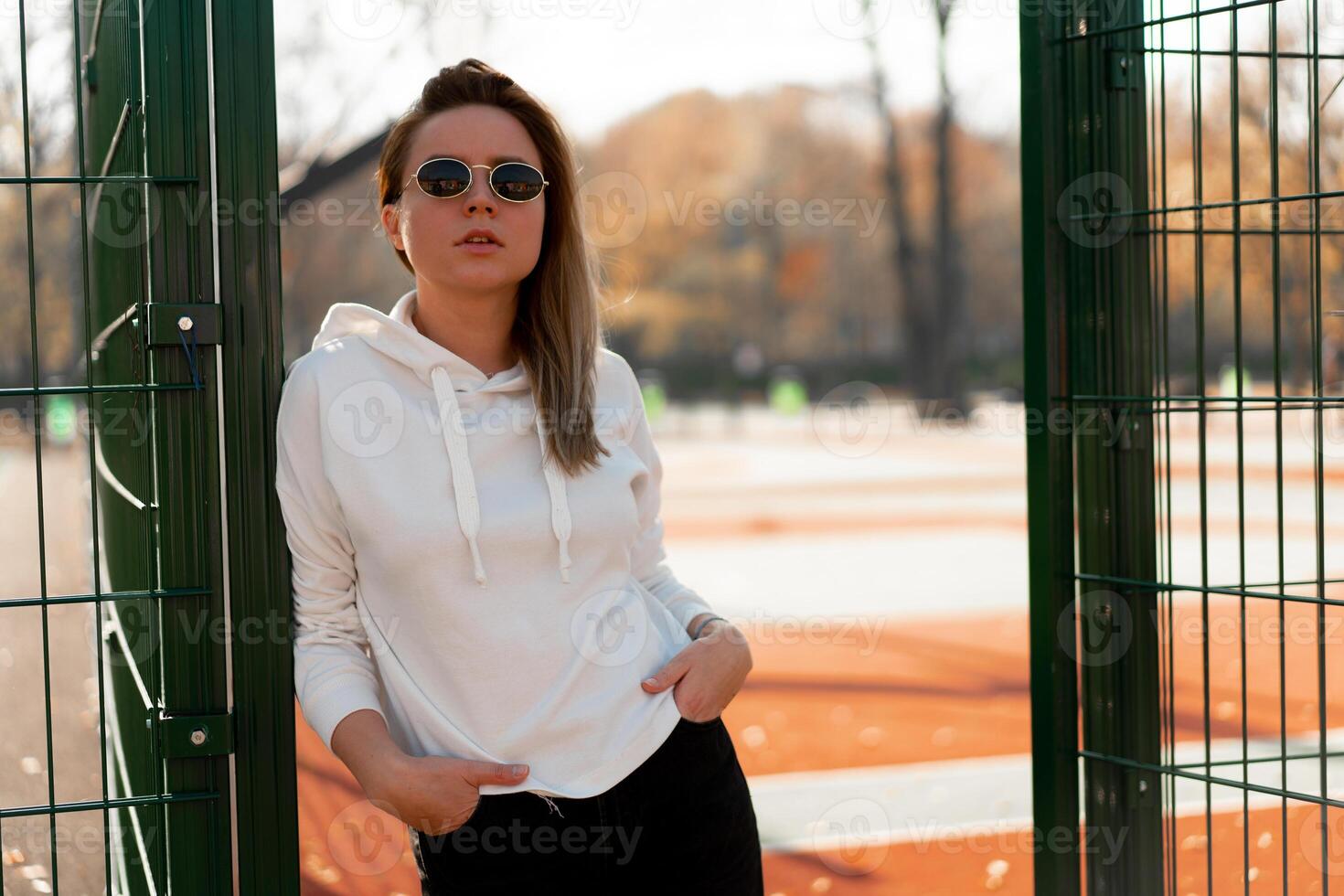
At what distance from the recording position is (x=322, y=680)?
6.36 ft

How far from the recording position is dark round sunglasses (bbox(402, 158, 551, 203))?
6.44ft

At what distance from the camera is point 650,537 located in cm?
231

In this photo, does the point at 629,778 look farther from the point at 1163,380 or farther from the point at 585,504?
the point at 1163,380

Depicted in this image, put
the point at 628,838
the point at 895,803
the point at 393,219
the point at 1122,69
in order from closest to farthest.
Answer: the point at 628,838 → the point at 393,219 → the point at 1122,69 → the point at 895,803

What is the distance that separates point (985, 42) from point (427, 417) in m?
30.7

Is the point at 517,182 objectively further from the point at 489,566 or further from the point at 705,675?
the point at 705,675

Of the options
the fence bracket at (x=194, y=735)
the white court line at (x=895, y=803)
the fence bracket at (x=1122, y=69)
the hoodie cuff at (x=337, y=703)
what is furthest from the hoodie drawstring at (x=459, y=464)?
the white court line at (x=895, y=803)

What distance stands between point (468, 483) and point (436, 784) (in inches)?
17.1

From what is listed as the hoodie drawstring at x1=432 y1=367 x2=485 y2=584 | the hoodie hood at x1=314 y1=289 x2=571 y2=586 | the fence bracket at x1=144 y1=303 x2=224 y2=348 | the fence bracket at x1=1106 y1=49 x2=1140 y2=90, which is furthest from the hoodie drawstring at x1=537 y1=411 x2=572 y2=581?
the fence bracket at x1=1106 y1=49 x2=1140 y2=90

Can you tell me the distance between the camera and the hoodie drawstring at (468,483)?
190 centimetres

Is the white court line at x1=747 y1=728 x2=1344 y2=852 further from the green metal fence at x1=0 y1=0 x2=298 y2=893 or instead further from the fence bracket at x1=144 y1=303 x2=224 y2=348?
the fence bracket at x1=144 y1=303 x2=224 y2=348

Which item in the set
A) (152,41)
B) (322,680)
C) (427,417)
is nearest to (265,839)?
(322,680)

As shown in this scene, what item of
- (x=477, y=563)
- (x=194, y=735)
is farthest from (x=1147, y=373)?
(x=194, y=735)

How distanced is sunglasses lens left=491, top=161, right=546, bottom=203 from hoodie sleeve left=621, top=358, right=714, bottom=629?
0.37 metres
